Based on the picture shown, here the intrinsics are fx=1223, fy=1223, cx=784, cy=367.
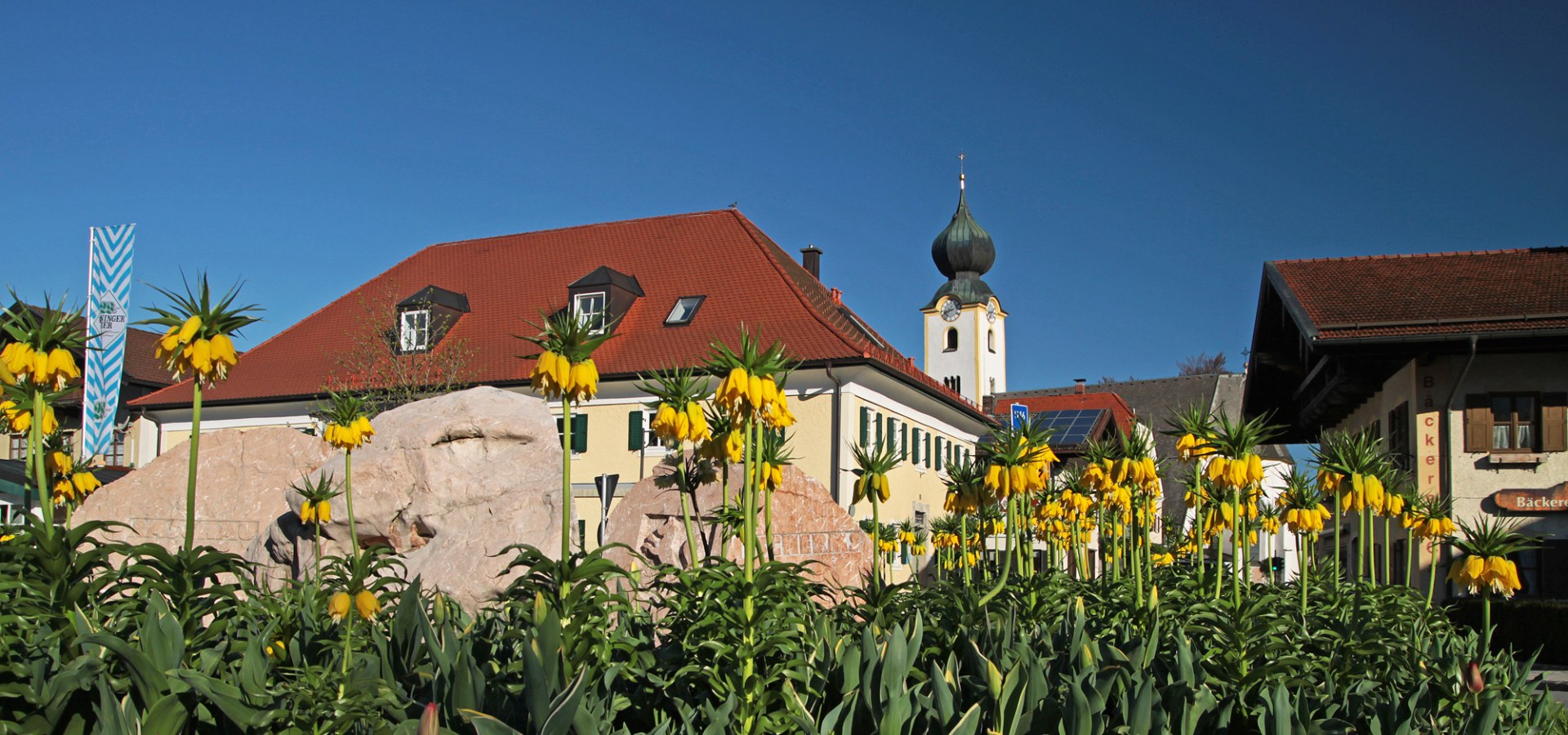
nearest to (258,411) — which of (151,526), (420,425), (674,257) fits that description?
(674,257)

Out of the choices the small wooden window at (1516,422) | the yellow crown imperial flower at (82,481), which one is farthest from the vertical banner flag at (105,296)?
the small wooden window at (1516,422)

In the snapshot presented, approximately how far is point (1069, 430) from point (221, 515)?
1425 inches

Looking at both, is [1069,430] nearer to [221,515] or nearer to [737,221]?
[737,221]

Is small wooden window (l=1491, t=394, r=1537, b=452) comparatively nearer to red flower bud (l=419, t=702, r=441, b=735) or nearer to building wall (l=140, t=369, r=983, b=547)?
building wall (l=140, t=369, r=983, b=547)

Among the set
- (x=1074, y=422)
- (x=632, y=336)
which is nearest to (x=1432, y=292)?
(x=632, y=336)

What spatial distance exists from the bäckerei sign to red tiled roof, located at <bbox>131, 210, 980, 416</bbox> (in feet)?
47.4

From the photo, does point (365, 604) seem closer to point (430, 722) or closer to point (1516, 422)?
point (430, 722)

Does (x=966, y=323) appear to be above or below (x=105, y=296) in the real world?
above

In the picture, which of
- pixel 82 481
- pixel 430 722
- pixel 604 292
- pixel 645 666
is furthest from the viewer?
pixel 604 292

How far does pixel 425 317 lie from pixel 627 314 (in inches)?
256

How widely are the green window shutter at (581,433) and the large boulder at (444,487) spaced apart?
715 inches

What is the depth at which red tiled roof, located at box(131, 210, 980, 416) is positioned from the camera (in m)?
33.2

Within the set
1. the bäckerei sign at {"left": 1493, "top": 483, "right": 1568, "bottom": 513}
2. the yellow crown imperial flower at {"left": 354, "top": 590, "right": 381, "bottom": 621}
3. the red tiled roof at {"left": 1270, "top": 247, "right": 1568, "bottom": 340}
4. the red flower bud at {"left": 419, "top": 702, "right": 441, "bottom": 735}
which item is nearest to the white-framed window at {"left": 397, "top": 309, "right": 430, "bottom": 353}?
the red tiled roof at {"left": 1270, "top": 247, "right": 1568, "bottom": 340}

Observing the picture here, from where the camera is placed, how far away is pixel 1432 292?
22562mm
